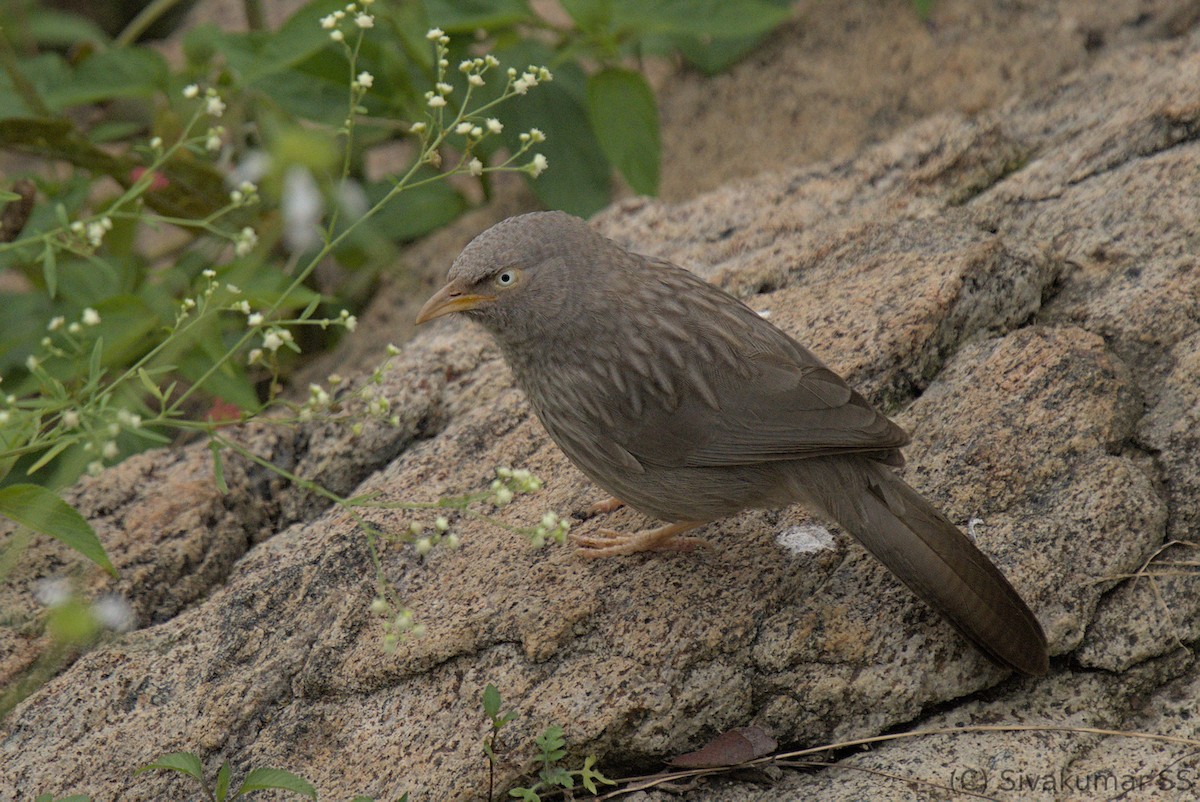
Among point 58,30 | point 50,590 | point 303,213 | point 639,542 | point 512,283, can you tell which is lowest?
point 639,542

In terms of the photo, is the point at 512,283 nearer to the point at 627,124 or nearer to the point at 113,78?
the point at 627,124

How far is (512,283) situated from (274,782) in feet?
5.53

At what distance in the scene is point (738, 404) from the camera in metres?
3.78

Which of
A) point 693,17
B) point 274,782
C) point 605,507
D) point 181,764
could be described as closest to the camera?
point 274,782

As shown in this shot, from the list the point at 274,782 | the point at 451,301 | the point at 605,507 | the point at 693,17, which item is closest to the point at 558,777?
the point at 274,782

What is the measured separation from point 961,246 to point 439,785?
8.88 ft

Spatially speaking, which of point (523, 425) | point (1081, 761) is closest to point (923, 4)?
point (523, 425)

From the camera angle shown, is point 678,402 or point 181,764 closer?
point 181,764

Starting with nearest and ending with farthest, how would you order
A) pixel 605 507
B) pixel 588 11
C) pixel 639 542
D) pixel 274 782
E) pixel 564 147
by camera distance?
pixel 274 782 → pixel 639 542 → pixel 605 507 → pixel 588 11 → pixel 564 147

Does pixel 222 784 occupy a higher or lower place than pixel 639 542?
higher

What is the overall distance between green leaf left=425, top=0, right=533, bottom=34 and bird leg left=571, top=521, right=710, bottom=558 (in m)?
2.36

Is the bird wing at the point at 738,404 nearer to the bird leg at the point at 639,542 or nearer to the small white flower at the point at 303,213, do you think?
the bird leg at the point at 639,542

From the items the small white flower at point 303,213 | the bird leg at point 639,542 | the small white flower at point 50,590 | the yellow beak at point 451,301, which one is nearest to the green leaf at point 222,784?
the small white flower at point 50,590

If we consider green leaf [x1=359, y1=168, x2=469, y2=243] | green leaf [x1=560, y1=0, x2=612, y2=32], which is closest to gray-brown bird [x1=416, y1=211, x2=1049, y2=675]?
green leaf [x1=560, y1=0, x2=612, y2=32]
